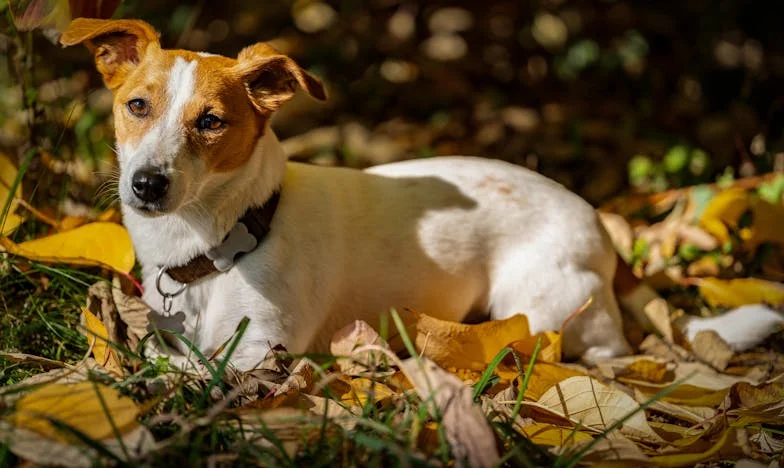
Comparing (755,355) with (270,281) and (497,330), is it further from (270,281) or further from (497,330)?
(270,281)

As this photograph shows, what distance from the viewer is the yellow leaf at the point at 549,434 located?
1.97 m

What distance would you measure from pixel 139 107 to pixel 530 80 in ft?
11.2

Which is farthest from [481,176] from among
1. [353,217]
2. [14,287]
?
[14,287]

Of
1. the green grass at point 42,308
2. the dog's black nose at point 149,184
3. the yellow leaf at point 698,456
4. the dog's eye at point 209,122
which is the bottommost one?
the green grass at point 42,308

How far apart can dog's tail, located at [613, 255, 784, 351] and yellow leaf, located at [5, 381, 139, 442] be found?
2.04 metres

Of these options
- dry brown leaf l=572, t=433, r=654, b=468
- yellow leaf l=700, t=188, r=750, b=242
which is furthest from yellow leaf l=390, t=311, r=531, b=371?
yellow leaf l=700, t=188, r=750, b=242

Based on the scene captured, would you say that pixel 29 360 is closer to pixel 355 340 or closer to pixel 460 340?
pixel 355 340

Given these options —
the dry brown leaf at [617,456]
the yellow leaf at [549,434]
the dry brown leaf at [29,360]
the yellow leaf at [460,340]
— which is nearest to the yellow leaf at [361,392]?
the yellow leaf at [460,340]

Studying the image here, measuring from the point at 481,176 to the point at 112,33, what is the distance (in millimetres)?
1312

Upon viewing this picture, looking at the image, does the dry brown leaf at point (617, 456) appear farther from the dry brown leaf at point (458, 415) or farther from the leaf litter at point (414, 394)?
the dry brown leaf at point (458, 415)

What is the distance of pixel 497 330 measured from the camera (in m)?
2.47

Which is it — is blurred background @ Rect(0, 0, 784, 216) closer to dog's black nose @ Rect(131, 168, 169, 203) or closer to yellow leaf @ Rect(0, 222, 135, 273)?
yellow leaf @ Rect(0, 222, 135, 273)

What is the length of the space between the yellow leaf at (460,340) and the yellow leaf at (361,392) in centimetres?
23

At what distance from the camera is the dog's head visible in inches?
85.3
